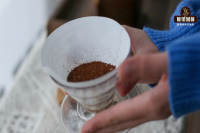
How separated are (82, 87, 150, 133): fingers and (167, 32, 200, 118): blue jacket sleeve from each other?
36 mm

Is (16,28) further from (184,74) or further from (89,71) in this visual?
(184,74)

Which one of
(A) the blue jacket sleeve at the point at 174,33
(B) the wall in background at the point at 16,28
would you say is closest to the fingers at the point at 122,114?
(A) the blue jacket sleeve at the point at 174,33

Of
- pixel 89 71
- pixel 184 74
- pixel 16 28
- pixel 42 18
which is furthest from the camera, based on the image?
pixel 42 18

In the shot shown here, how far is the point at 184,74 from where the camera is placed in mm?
249

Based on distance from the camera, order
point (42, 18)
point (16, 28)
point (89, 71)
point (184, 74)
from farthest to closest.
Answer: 1. point (42, 18)
2. point (16, 28)
3. point (89, 71)
4. point (184, 74)

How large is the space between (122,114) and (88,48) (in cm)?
14

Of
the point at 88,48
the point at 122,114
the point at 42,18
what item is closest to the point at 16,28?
the point at 42,18

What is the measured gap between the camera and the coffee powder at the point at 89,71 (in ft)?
1.15

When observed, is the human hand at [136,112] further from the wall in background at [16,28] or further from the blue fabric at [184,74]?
the wall in background at [16,28]

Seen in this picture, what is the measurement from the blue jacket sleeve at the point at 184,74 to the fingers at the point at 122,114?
0.04 meters

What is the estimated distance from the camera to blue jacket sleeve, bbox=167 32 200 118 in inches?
9.5

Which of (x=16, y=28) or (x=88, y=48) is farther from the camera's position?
(x=16, y=28)

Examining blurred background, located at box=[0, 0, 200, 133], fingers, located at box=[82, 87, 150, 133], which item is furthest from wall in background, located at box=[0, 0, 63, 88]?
fingers, located at box=[82, 87, 150, 133]

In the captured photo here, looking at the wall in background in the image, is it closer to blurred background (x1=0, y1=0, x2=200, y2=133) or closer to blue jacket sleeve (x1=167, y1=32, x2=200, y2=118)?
blurred background (x1=0, y1=0, x2=200, y2=133)
